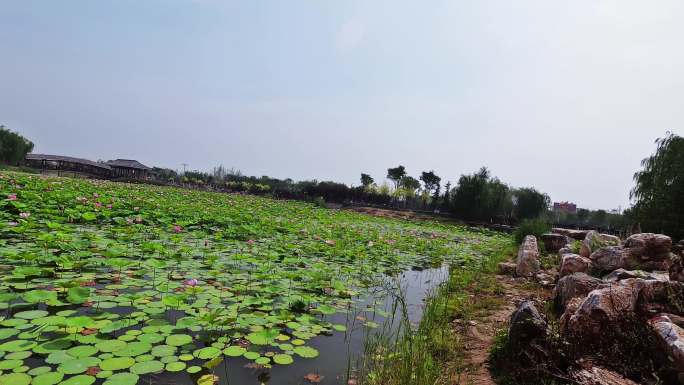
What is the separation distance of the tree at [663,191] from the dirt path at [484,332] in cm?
1061

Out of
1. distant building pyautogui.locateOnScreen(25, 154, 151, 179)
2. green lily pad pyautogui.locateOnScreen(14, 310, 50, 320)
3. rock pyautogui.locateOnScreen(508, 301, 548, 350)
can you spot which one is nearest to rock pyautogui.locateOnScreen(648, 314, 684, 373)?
rock pyautogui.locateOnScreen(508, 301, 548, 350)

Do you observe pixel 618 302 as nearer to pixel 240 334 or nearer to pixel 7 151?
pixel 240 334

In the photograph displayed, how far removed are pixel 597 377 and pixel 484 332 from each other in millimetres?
1645

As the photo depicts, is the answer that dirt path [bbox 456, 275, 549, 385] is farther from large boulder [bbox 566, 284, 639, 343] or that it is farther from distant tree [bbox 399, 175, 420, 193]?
distant tree [bbox 399, 175, 420, 193]

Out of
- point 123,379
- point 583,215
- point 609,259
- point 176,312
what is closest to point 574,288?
point 609,259

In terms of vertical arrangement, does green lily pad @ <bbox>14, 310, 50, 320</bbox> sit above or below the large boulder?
below

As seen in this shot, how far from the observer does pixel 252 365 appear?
8.66 feet

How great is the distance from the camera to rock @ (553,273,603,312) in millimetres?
4031

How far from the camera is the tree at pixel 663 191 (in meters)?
13.2

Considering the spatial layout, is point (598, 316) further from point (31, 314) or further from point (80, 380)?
point (31, 314)

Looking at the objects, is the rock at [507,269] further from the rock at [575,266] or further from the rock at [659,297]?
the rock at [659,297]

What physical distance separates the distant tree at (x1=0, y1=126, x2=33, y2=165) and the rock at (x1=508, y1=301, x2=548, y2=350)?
59466mm

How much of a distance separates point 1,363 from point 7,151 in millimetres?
59536

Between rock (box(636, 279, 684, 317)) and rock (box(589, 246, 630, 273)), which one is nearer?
rock (box(636, 279, 684, 317))
